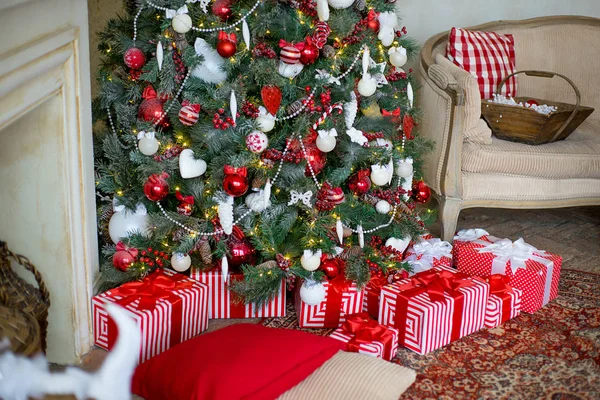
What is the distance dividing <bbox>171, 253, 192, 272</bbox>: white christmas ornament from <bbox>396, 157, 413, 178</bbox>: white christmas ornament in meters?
0.75

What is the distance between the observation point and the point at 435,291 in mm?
2088

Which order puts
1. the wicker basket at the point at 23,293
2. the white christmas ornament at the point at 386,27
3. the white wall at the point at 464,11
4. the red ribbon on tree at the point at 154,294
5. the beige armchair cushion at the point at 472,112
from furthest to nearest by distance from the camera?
the white wall at the point at 464,11 → the beige armchair cushion at the point at 472,112 → the white christmas ornament at the point at 386,27 → the red ribbon on tree at the point at 154,294 → the wicker basket at the point at 23,293

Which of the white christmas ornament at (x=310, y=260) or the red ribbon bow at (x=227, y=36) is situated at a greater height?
the red ribbon bow at (x=227, y=36)

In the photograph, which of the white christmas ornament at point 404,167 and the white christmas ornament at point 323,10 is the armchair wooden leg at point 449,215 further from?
the white christmas ornament at point 323,10

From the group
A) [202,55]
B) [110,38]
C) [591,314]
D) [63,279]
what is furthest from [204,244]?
[591,314]

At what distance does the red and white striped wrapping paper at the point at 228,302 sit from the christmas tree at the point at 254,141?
0.05 m

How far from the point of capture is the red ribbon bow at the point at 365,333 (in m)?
1.94

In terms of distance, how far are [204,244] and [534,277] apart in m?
1.11

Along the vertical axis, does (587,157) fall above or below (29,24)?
below

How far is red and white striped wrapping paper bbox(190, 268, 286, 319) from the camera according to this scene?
7.04 ft

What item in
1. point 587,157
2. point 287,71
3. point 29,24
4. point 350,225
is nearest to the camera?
point 29,24

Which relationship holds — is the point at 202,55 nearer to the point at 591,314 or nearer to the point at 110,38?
the point at 110,38

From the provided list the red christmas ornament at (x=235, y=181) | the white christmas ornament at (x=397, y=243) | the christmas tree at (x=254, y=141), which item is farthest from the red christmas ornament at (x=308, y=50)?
the white christmas ornament at (x=397, y=243)

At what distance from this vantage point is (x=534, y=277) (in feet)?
7.53
